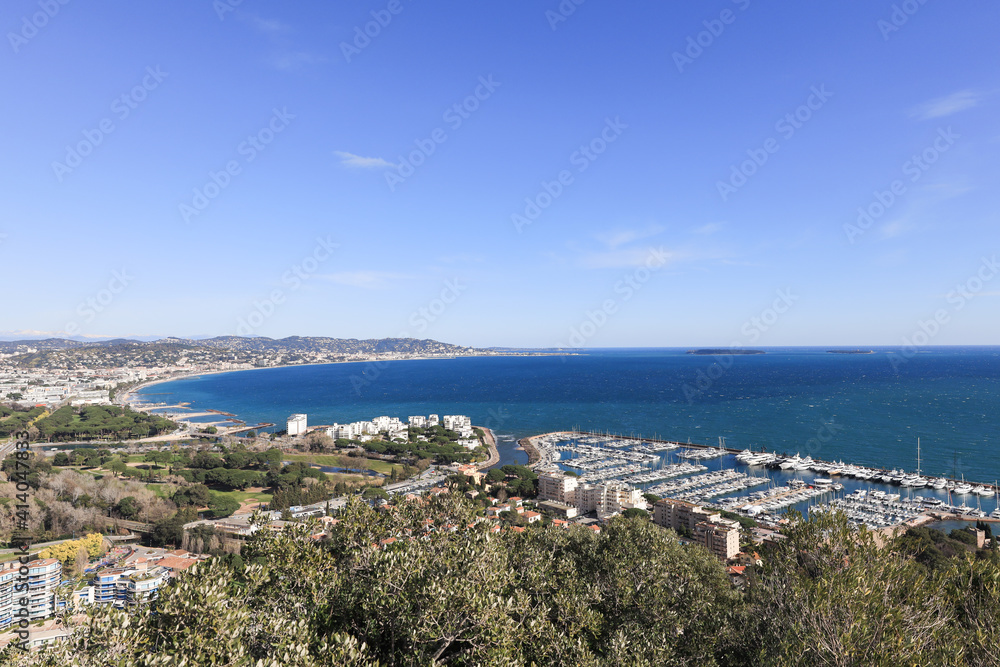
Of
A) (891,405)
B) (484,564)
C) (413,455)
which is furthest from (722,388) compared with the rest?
(484,564)

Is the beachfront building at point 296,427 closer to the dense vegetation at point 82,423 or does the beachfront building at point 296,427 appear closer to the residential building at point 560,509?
the dense vegetation at point 82,423

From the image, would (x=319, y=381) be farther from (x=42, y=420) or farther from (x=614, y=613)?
(x=614, y=613)

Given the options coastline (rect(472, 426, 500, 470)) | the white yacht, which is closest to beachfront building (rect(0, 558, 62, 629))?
coastline (rect(472, 426, 500, 470))

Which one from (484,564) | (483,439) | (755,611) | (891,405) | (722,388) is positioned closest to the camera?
(484,564)

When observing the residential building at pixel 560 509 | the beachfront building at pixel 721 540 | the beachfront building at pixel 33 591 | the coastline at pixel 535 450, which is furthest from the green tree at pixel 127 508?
the beachfront building at pixel 721 540

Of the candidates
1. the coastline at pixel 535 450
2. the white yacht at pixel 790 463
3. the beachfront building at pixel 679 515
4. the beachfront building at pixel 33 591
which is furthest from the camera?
the coastline at pixel 535 450

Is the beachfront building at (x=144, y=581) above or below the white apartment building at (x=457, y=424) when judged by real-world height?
above
